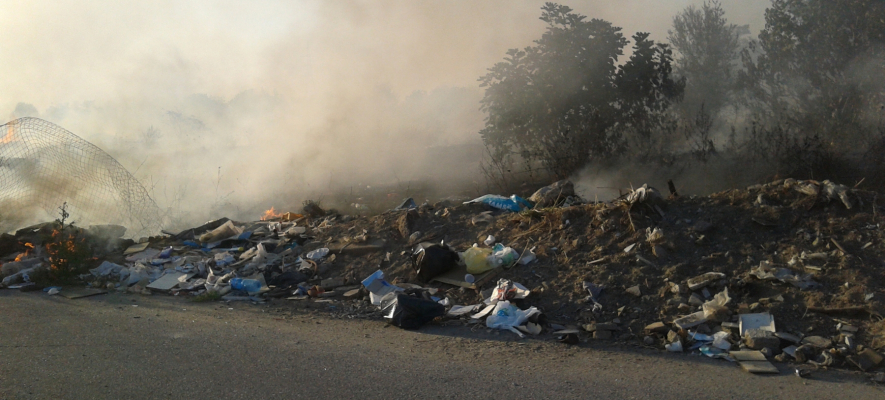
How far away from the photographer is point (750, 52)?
13438 millimetres

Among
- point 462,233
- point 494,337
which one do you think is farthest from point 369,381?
point 462,233

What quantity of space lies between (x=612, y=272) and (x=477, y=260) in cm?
129

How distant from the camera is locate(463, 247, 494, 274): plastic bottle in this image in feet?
18.1

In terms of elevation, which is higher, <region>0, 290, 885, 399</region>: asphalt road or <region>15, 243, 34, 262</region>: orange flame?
<region>15, 243, 34, 262</region>: orange flame

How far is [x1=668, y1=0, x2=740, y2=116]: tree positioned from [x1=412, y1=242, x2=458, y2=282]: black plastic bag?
9.90m

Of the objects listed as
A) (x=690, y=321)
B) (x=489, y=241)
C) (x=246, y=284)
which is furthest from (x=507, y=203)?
(x=690, y=321)

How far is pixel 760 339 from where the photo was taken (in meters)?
3.76

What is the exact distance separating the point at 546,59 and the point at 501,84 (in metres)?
0.96

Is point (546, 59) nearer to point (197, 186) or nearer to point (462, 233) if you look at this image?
point (462, 233)

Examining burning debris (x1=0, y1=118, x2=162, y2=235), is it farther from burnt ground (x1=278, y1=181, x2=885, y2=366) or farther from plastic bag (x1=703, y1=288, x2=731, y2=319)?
plastic bag (x1=703, y1=288, x2=731, y2=319)

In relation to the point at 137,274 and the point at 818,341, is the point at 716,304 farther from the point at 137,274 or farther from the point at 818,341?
the point at 137,274

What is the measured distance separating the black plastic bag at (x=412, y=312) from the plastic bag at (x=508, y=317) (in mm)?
455

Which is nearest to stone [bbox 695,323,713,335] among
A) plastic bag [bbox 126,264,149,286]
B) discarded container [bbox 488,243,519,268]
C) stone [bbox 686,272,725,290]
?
stone [bbox 686,272,725,290]

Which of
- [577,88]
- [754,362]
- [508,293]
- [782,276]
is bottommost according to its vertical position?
[754,362]
